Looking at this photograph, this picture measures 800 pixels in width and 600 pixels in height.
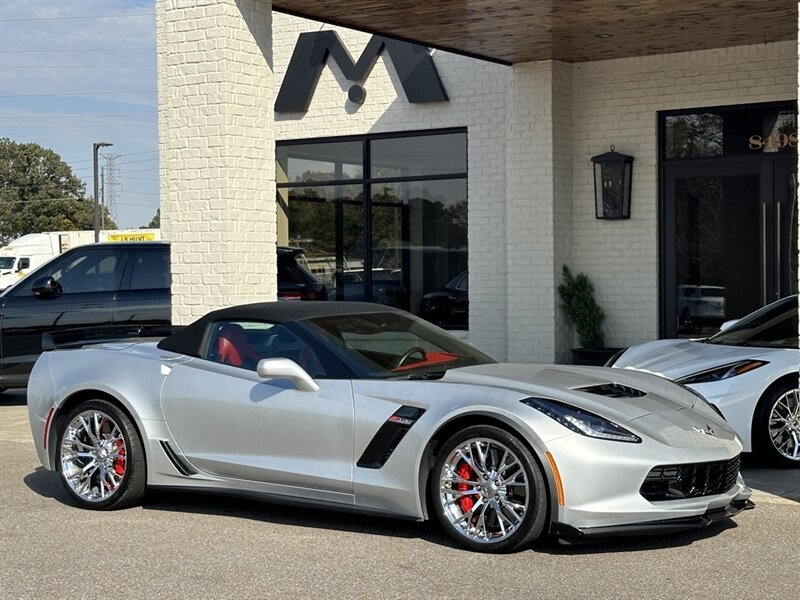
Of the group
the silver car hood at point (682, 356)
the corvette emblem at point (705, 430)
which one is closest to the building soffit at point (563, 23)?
the silver car hood at point (682, 356)

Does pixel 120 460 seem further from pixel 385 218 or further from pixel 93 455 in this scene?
pixel 385 218

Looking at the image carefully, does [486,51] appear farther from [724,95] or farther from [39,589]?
[39,589]

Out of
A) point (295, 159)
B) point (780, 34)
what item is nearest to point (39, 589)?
point (780, 34)

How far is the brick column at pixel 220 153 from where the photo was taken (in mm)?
10398

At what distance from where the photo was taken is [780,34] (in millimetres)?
13125

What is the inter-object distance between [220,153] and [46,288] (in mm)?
3891

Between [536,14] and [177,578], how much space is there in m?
7.82

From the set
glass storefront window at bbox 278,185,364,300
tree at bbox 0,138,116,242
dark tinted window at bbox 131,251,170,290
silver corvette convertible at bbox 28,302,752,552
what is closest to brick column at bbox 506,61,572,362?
glass storefront window at bbox 278,185,364,300

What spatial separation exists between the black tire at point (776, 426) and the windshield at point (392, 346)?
90.5 inches

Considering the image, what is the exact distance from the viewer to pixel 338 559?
20.3ft

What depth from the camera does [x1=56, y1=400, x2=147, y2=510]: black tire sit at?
7.47 m

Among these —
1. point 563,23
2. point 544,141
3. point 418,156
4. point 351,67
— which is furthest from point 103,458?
point 351,67

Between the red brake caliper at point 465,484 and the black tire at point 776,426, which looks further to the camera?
the black tire at point 776,426

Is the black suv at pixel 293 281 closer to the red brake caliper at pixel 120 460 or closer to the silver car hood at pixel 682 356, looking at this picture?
the silver car hood at pixel 682 356
